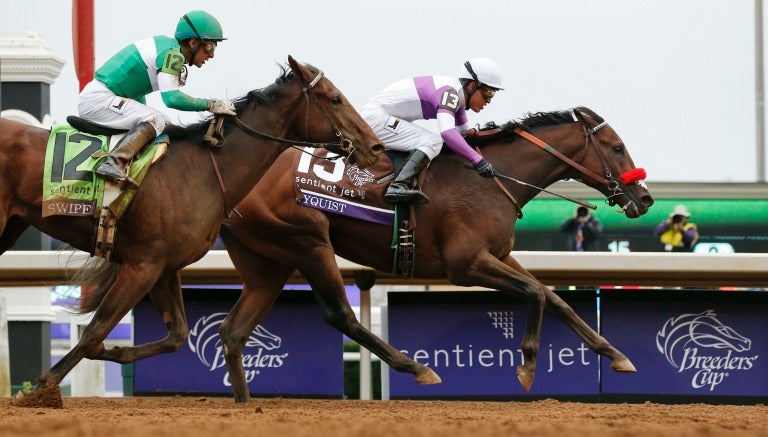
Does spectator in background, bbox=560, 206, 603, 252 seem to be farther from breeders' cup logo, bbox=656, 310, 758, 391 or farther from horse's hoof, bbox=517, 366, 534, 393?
horse's hoof, bbox=517, 366, 534, 393

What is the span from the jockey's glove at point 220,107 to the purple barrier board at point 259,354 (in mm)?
2747

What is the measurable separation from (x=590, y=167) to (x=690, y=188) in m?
10.1

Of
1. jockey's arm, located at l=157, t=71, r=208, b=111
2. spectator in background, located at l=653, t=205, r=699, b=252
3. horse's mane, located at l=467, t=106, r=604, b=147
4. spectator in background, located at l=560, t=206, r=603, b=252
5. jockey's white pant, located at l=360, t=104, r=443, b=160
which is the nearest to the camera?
jockey's arm, located at l=157, t=71, r=208, b=111

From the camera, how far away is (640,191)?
9.53 m

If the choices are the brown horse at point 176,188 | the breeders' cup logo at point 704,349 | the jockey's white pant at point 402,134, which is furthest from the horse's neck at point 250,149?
the breeders' cup logo at point 704,349

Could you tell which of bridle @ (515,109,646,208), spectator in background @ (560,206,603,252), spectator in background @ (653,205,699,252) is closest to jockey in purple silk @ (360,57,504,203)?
bridle @ (515,109,646,208)

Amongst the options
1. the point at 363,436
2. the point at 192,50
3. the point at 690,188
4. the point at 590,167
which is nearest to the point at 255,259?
the point at 192,50

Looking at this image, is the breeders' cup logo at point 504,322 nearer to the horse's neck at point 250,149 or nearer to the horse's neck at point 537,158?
the horse's neck at point 537,158

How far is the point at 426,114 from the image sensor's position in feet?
30.7

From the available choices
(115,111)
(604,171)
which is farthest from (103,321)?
(604,171)

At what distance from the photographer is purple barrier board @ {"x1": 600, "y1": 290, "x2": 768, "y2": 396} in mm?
10781

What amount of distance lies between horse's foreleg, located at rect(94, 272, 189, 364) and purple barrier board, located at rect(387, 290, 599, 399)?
228cm

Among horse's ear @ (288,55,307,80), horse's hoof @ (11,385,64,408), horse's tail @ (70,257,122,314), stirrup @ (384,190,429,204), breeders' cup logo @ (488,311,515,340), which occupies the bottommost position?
horse's hoof @ (11,385,64,408)

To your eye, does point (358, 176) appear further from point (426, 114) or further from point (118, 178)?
point (118, 178)
